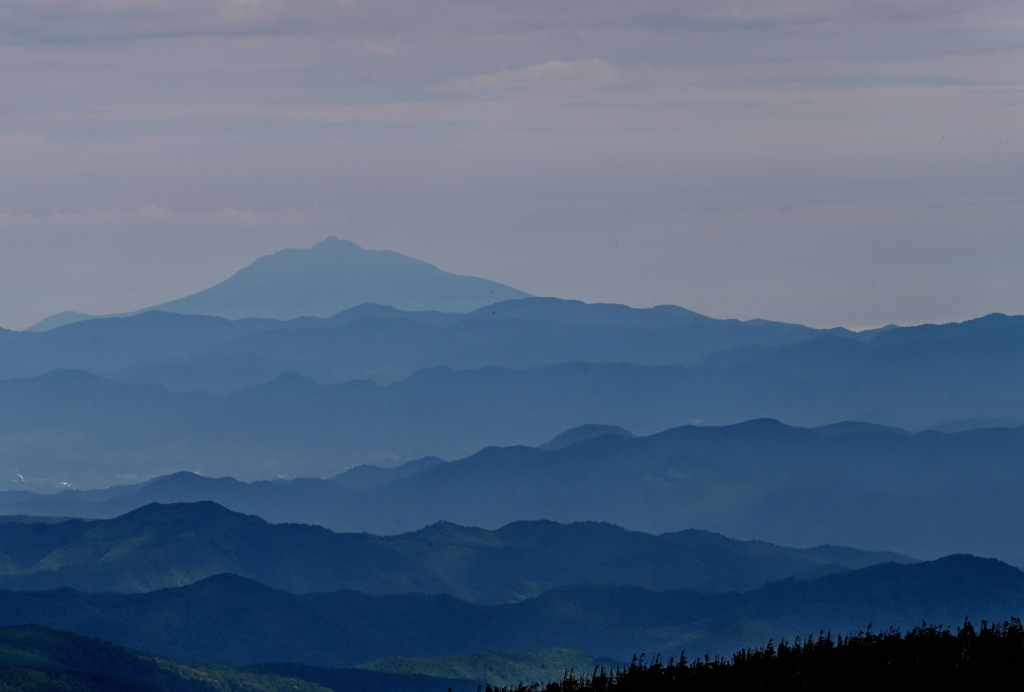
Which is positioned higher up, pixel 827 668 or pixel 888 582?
pixel 888 582

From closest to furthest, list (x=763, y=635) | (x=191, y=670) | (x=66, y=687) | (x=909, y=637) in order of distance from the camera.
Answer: (x=909, y=637) → (x=66, y=687) → (x=191, y=670) → (x=763, y=635)

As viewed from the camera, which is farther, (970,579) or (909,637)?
(970,579)

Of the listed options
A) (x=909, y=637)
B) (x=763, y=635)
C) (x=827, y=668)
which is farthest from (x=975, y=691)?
(x=763, y=635)

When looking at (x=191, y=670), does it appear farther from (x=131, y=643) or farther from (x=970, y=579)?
(x=970, y=579)

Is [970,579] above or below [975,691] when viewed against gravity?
above

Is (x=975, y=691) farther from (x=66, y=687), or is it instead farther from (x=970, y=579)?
(x=970, y=579)

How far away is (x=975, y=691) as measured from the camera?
34.9 m

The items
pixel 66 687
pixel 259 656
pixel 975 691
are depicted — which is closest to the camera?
pixel 975 691

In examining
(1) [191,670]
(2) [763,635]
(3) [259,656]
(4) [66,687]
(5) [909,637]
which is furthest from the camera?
(3) [259,656]

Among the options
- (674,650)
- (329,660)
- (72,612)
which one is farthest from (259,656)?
(674,650)

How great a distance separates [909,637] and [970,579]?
14954cm

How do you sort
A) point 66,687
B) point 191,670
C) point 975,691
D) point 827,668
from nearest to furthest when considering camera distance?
point 975,691 → point 827,668 → point 66,687 → point 191,670

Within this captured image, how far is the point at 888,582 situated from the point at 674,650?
29345 millimetres

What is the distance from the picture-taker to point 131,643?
7298 inches
